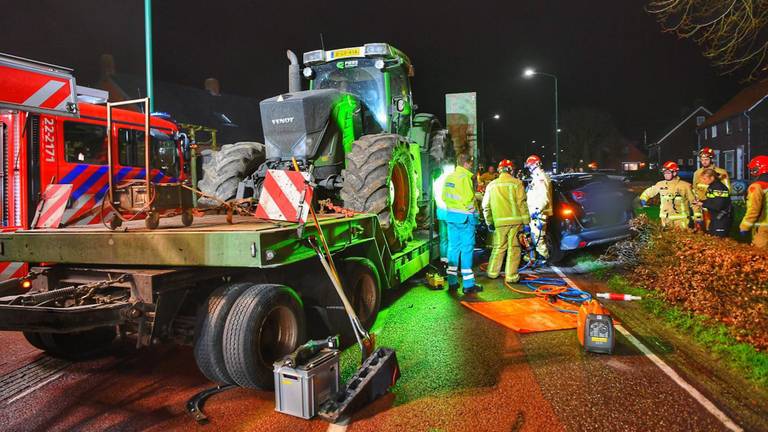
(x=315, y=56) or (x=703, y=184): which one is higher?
(x=315, y=56)

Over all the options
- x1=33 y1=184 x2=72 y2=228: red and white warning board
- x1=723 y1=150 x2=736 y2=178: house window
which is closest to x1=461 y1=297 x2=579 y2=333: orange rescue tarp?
x1=33 y1=184 x2=72 y2=228: red and white warning board

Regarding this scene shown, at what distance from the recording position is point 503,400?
395 centimetres

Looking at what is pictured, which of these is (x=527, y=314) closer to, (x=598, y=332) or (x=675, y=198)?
(x=598, y=332)

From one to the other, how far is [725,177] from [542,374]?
7.60m

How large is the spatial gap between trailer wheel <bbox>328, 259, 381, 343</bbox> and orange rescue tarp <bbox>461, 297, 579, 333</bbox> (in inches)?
58.2

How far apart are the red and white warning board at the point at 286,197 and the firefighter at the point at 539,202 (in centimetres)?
556

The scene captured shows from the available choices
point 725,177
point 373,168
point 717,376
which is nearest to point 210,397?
point 373,168

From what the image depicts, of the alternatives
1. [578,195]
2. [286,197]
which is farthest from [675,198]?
[286,197]

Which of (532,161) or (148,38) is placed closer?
(532,161)

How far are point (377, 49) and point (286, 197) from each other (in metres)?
4.93

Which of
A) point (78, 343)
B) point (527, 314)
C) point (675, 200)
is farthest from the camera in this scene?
point (675, 200)

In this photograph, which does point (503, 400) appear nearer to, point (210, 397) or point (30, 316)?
point (210, 397)

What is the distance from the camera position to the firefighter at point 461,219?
737 cm

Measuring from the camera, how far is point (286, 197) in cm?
429
